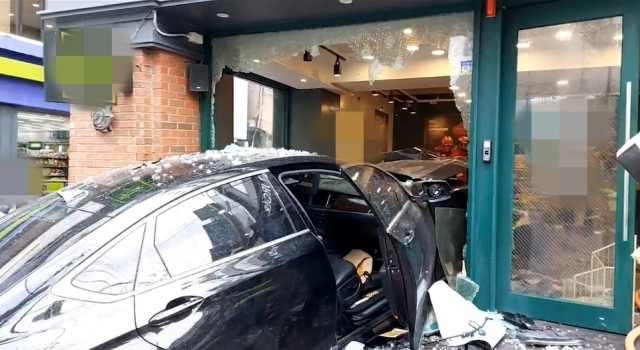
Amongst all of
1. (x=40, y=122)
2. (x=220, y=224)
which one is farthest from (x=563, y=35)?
(x=40, y=122)

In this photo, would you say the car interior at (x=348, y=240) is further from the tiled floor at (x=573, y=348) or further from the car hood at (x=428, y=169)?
the car hood at (x=428, y=169)

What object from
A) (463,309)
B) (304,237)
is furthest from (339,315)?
(463,309)

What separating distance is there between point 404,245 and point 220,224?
1199 millimetres

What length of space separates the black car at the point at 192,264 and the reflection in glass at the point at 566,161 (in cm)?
125

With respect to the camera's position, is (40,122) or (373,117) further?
(373,117)

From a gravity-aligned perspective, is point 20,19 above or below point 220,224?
above

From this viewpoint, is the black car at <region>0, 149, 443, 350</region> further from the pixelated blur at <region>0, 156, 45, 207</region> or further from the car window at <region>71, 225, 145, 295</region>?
the pixelated blur at <region>0, 156, 45, 207</region>

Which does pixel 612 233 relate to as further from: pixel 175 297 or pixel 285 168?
pixel 175 297

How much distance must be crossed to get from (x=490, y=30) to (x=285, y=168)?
7.72 ft

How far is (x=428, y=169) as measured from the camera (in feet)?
17.2

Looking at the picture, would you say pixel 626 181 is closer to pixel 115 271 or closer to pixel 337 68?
pixel 115 271

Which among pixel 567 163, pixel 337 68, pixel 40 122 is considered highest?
pixel 337 68

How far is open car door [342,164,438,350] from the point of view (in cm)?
288

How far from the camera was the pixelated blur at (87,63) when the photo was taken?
4.86 m
